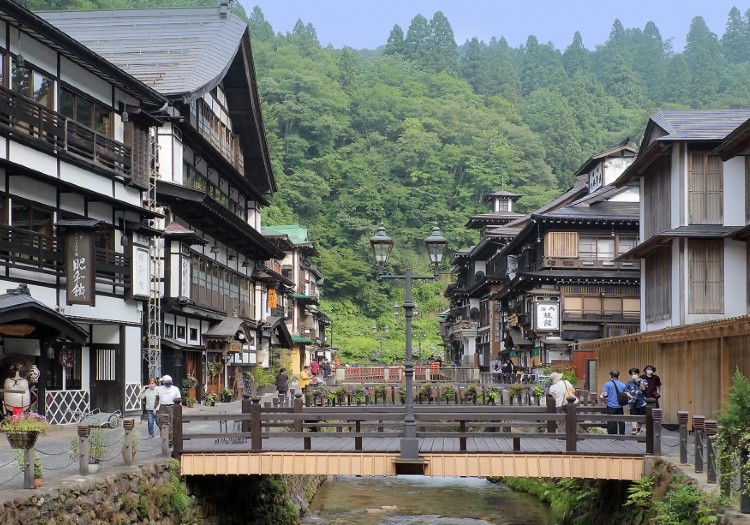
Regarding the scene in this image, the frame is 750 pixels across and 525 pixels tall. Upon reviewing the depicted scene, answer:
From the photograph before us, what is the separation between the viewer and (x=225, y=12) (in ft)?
137

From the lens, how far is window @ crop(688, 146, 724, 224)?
30.8m

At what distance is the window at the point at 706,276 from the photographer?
1231 inches

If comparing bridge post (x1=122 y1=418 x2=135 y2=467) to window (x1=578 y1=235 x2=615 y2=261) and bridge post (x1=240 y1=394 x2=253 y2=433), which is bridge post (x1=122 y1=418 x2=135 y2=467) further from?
window (x1=578 y1=235 x2=615 y2=261)

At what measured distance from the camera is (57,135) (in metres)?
25.1

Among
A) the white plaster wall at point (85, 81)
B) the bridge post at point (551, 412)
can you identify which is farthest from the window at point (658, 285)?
the white plaster wall at point (85, 81)

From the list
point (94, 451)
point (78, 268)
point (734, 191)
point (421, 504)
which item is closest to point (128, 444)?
point (94, 451)

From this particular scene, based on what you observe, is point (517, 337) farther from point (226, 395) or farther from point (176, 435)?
point (176, 435)

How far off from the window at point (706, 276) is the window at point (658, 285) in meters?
1.59

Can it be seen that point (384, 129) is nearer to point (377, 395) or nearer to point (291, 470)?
point (377, 395)

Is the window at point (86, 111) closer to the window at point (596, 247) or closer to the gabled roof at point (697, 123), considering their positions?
the gabled roof at point (697, 123)

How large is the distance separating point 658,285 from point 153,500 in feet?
75.5

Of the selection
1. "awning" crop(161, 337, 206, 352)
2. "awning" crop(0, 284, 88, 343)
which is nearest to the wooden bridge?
"awning" crop(0, 284, 88, 343)

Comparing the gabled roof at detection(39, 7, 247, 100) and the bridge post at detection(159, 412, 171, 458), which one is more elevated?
the gabled roof at detection(39, 7, 247, 100)

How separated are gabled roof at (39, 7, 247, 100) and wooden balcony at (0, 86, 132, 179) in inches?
258
